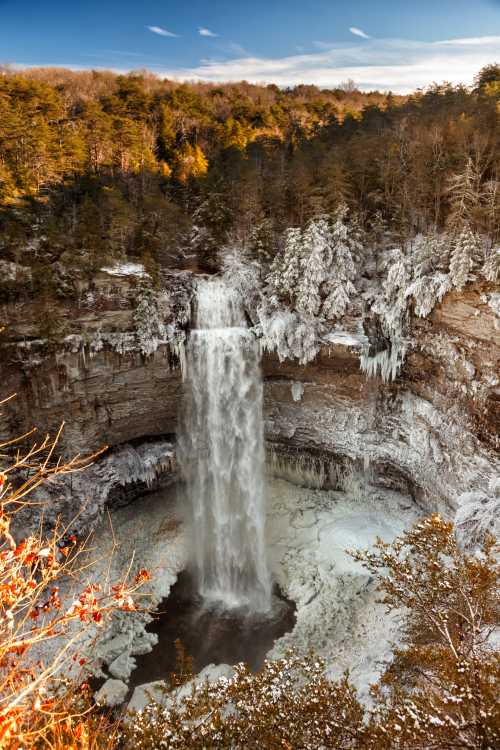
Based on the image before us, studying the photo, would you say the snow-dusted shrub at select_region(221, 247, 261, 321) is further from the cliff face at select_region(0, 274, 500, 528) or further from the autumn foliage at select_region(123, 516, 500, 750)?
the autumn foliage at select_region(123, 516, 500, 750)

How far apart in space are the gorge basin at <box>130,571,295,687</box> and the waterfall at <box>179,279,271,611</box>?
276cm

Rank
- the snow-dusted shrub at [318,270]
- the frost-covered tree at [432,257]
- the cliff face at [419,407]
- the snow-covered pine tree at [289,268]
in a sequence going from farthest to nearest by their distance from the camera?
the snow-covered pine tree at [289,268]
the snow-dusted shrub at [318,270]
the frost-covered tree at [432,257]
the cliff face at [419,407]

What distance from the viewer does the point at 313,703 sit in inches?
315

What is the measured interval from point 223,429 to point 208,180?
1710cm

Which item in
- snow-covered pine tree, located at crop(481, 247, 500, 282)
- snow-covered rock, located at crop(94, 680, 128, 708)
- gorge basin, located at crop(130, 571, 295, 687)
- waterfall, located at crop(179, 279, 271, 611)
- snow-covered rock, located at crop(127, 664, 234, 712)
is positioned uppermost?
snow-covered pine tree, located at crop(481, 247, 500, 282)

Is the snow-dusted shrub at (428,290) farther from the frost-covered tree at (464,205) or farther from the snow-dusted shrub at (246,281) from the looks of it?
the snow-dusted shrub at (246,281)

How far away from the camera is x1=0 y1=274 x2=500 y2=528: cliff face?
18.5 meters

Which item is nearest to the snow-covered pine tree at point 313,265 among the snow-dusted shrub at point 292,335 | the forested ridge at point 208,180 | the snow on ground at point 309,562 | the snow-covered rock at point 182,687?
the snow-dusted shrub at point 292,335

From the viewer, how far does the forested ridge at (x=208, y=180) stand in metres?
22.2

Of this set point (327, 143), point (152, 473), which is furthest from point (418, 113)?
point (152, 473)

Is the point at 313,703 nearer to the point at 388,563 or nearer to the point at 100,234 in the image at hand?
the point at 388,563

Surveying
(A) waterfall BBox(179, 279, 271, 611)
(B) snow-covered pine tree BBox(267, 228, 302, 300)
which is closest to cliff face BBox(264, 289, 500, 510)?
(A) waterfall BBox(179, 279, 271, 611)

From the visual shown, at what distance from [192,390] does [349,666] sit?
44.5 ft

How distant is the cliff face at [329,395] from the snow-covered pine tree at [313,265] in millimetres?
2148
